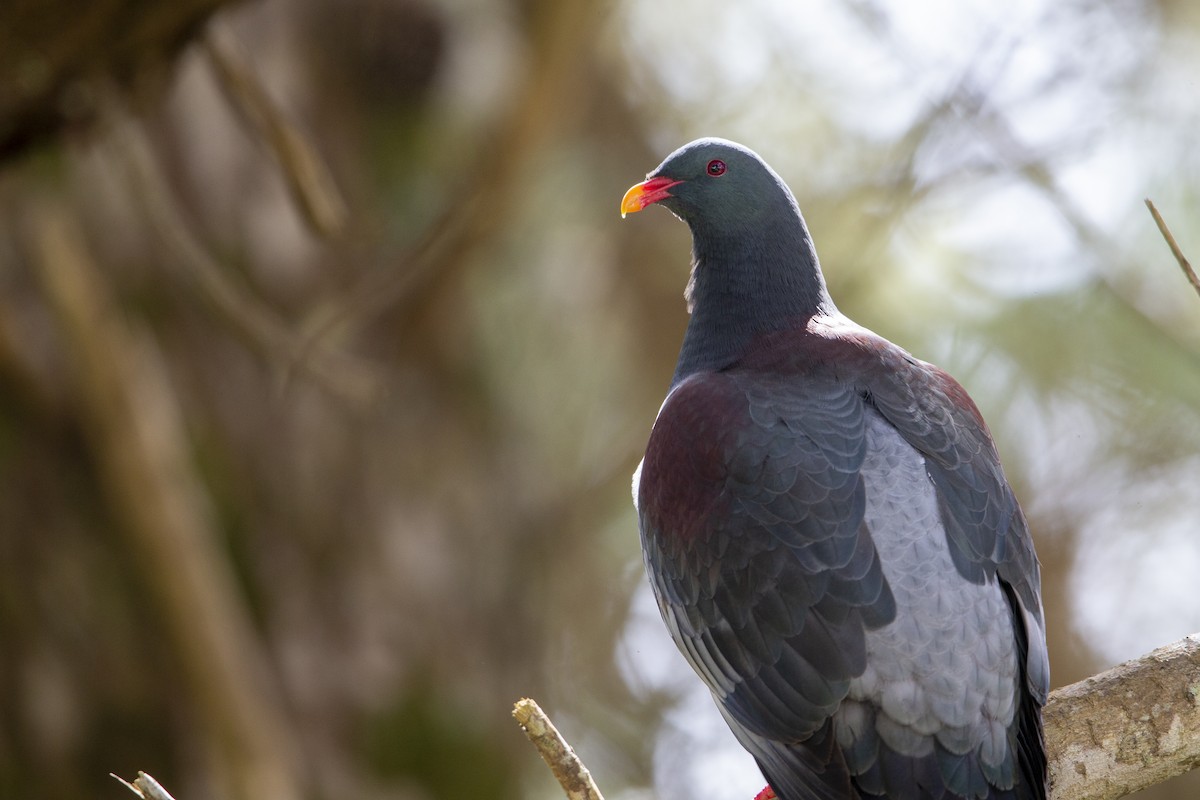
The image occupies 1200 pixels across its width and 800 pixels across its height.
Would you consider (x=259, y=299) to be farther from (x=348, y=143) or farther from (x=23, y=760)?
(x=23, y=760)

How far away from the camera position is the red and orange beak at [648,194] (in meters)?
3.94

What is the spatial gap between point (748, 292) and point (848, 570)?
105 centimetres

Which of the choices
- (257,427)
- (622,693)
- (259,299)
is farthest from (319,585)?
(622,693)

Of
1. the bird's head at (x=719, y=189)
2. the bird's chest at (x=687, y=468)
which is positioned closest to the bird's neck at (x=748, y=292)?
the bird's head at (x=719, y=189)

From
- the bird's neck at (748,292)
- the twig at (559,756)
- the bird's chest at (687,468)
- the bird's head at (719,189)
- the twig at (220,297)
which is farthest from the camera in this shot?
the twig at (220,297)

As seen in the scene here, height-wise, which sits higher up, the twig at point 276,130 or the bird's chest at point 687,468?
the twig at point 276,130

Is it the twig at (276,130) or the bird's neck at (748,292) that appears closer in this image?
the bird's neck at (748,292)

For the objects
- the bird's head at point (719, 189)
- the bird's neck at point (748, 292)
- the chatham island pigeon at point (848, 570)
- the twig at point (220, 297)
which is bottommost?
the chatham island pigeon at point (848, 570)

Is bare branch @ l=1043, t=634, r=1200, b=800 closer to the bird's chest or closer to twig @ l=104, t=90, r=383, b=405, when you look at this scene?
the bird's chest

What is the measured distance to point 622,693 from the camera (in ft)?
25.7

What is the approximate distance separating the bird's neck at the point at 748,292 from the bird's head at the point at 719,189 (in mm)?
51

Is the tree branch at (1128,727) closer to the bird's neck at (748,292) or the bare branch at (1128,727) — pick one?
the bare branch at (1128,727)

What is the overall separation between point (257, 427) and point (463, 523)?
3.67 ft

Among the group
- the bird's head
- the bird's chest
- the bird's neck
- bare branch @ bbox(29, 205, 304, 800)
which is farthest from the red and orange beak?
bare branch @ bbox(29, 205, 304, 800)
